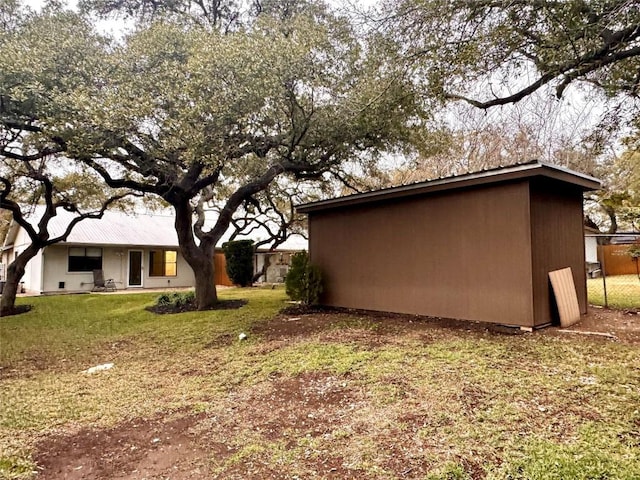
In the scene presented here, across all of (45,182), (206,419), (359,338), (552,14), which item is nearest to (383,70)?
(552,14)

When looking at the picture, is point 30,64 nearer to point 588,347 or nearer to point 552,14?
point 552,14

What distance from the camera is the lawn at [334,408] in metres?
2.60

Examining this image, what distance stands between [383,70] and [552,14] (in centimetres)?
249

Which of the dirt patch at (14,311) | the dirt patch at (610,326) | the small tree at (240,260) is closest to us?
the dirt patch at (610,326)

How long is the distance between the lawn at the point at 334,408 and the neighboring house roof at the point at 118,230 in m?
10.7

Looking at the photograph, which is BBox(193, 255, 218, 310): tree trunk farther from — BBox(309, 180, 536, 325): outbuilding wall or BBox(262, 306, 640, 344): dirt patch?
BBox(309, 180, 536, 325): outbuilding wall

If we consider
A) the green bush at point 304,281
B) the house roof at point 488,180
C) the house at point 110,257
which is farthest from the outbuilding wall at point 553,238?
the house at point 110,257

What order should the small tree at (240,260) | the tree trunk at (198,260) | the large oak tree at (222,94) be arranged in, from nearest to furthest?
the large oak tree at (222,94)
the tree trunk at (198,260)
the small tree at (240,260)

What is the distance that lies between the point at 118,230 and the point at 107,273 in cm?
207

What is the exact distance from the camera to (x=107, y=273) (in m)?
16.5

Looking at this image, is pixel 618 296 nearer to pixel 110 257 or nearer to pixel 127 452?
pixel 127 452

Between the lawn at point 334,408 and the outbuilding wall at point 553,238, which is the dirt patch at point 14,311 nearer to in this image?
the lawn at point 334,408

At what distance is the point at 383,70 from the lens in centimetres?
628

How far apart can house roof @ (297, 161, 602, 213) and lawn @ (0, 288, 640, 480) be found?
231cm
